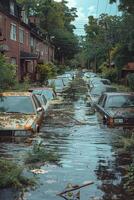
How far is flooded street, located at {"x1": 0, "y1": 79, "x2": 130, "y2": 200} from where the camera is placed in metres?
8.56

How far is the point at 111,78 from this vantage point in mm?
66438

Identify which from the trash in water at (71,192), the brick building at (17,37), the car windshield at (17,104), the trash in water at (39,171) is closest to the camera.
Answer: the trash in water at (71,192)

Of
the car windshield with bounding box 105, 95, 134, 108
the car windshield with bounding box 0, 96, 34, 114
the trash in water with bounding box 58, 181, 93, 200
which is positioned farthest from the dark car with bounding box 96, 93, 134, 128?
the trash in water with bounding box 58, 181, 93, 200

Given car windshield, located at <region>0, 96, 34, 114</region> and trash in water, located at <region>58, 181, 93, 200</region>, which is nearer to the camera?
trash in water, located at <region>58, 181, 93, 200</region>

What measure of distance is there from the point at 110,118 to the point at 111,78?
4915 cm

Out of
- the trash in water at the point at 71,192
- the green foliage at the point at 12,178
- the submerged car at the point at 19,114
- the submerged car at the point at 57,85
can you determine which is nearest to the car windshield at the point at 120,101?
the submerged car at the point at 19,114

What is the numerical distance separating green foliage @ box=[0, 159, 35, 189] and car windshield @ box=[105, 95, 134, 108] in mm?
10245

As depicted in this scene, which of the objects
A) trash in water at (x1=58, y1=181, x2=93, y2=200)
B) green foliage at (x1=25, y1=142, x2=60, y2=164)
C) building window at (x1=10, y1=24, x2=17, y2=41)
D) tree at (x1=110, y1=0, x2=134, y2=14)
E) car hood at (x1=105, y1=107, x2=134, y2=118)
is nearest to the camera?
trash in water at (x1=58, y1=181, x2=93, y2=200)

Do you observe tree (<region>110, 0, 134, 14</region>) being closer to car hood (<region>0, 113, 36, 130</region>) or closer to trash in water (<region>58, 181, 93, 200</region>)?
car hood (<region>0, 113, 36, 130</region>)

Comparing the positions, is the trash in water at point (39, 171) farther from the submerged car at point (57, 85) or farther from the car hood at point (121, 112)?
the submerged car at point (57, 85)

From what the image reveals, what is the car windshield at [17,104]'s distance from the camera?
51.7ft

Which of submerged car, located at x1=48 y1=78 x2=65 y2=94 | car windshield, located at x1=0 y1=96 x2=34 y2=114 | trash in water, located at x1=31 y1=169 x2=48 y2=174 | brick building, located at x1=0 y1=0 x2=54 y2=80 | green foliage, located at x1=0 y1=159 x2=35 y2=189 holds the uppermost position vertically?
brick building, located at x1=0 y1=0 x2=54 y2=80

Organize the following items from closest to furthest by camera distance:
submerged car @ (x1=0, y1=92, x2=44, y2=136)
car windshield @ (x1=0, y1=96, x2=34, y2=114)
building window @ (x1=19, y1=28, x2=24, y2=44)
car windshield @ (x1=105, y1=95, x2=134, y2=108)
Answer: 1. submerged car @ (x1=0, y1=92, x2=44, y2=136)
2. car windshield @ (x1=0, y1=96, x2=34, y2=114)
3. car windshield @ (x1=105, y1=95, x2=134, y2=108)
4. building window @ (x1=19, y1=28, x2=24, y2=44)

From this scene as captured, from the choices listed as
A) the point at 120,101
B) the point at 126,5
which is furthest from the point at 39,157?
the point at 126,5
